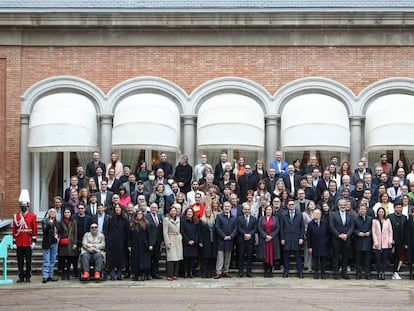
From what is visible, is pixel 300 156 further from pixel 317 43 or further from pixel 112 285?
pixel 112 285

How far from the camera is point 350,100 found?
2345cm

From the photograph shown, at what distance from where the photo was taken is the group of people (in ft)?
61.0

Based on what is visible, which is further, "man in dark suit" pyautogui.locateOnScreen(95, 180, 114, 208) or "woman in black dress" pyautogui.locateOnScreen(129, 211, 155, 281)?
"man in dark suit" pyautogui.locateOnScreen(95, 180, 114, 208)

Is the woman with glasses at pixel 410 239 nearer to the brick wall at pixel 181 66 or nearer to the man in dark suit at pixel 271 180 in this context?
the man in dark suit at pixel 271 180

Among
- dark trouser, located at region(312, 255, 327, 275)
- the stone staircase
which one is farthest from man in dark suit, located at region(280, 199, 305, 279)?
the stone staircase

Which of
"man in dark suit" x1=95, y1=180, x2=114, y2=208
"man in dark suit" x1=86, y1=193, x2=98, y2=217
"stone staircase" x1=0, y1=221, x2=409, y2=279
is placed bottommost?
"stone staircase" x1=0, y1=221, x2=409, y2=279

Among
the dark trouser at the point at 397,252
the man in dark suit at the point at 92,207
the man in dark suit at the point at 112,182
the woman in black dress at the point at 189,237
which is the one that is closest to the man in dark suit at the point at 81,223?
the man in dark suit at the point at 92,207

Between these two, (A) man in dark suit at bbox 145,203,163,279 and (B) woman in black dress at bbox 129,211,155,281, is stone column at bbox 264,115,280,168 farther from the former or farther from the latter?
(B) woman in black dress at bbox 129,211,155,281

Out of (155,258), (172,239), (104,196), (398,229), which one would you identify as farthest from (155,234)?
(398,229)

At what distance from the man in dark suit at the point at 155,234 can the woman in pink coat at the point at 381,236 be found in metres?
4.67

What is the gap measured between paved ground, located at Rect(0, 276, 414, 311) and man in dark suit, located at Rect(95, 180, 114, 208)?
6.56 feet

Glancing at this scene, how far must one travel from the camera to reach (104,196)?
19.7 meters

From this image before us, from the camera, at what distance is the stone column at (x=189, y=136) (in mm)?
23406

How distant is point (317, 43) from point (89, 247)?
29.7 ft
